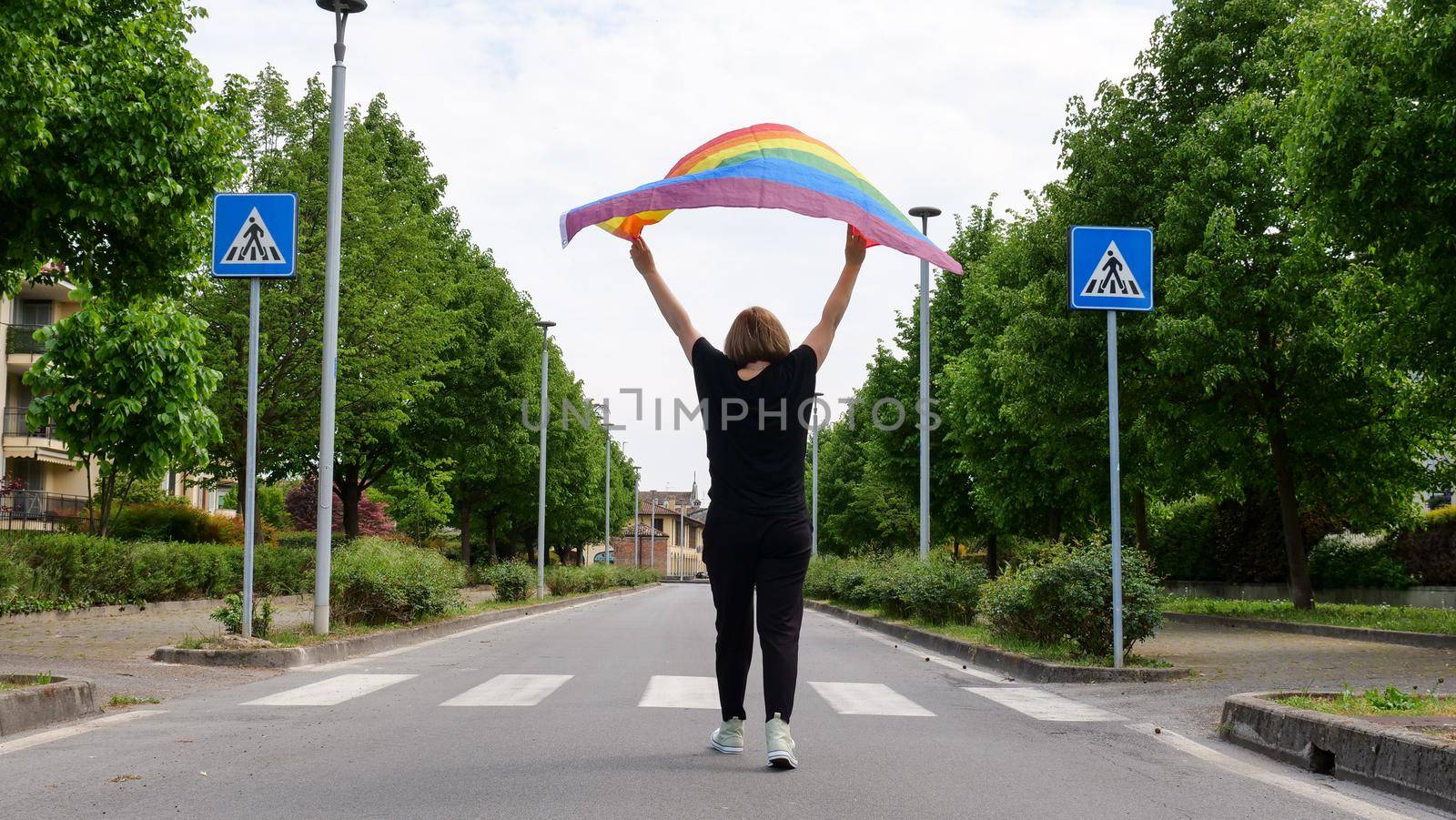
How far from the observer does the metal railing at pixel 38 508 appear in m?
35.7

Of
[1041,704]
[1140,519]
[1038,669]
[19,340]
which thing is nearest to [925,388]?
[1140,519]

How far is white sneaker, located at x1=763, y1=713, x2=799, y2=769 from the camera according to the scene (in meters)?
5.64

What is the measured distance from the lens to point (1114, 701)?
31.8ft

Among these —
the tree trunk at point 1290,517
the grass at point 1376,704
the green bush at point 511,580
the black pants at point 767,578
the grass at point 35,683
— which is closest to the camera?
the black pants at point 767,578

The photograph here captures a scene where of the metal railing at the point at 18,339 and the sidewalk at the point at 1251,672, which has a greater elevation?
the metal railing at the point at 18,339

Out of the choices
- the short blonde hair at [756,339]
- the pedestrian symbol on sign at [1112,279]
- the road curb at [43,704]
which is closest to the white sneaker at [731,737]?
the short blonde hair at [756,339]

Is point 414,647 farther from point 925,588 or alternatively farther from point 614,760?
point 614,760

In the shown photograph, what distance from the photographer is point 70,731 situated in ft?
23.9

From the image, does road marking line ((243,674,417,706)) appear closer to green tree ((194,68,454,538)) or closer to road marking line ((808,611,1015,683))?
road marking line ((808,611,1015,683))

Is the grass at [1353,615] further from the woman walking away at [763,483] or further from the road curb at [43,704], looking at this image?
the road curb at [43,704]

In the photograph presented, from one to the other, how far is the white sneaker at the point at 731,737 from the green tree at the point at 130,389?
46.0 ft

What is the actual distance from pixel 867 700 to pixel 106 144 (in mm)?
8490

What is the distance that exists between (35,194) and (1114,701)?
10.5 meters

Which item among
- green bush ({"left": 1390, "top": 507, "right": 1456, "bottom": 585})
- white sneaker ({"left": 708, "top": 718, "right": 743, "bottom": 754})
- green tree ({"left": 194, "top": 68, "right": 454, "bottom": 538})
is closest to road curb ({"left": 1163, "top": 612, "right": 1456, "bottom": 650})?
green bush ({"left": 1390, "top": 507, "right": 1456, "bottom": 585})
